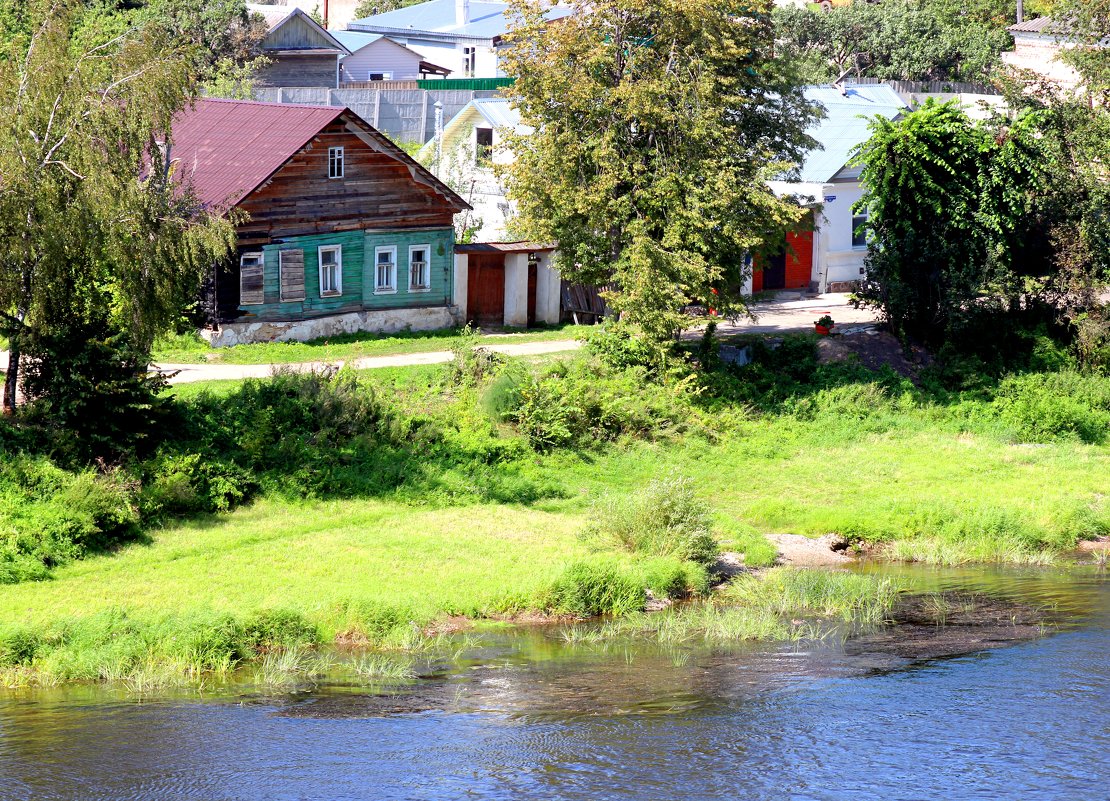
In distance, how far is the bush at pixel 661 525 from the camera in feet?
66.8

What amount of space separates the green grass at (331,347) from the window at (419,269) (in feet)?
4.50

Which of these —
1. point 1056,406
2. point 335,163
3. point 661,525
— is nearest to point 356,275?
point 335,163

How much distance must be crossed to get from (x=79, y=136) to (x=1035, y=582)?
53.9 feet

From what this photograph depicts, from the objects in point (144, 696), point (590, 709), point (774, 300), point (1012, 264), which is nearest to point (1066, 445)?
point (1012, 264)

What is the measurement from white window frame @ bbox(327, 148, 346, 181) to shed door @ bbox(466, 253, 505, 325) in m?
4.66

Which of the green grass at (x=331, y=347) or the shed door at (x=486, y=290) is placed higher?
the shed door at (x=486, y=290)

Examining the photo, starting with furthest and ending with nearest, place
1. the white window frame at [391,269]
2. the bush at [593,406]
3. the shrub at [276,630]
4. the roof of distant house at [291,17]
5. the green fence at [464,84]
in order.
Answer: the roof of distant house at [291,17]
the green fence at [464,84]
the white window frame at [391,269]
the bush at [593,406]
the shrub at [276,630]

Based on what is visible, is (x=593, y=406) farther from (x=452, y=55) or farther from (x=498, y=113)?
(x=452, y=55)

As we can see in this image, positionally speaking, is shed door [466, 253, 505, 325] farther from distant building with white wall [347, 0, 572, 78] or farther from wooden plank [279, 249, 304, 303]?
distant building with white wall [347, 0, 572, 78]

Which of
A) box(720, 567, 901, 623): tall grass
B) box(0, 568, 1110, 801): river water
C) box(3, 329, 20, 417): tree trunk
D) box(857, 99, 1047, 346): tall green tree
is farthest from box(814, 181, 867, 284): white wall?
box(3, 329, 20, 417): tree trunk

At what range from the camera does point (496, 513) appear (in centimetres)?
2262

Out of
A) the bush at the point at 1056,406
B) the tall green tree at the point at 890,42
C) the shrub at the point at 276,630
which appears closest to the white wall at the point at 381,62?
the tall green tree at the point at 890,42

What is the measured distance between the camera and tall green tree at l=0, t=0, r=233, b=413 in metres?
19.3

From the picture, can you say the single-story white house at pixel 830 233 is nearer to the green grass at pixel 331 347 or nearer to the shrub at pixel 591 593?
the green grass at pixel 331 347
